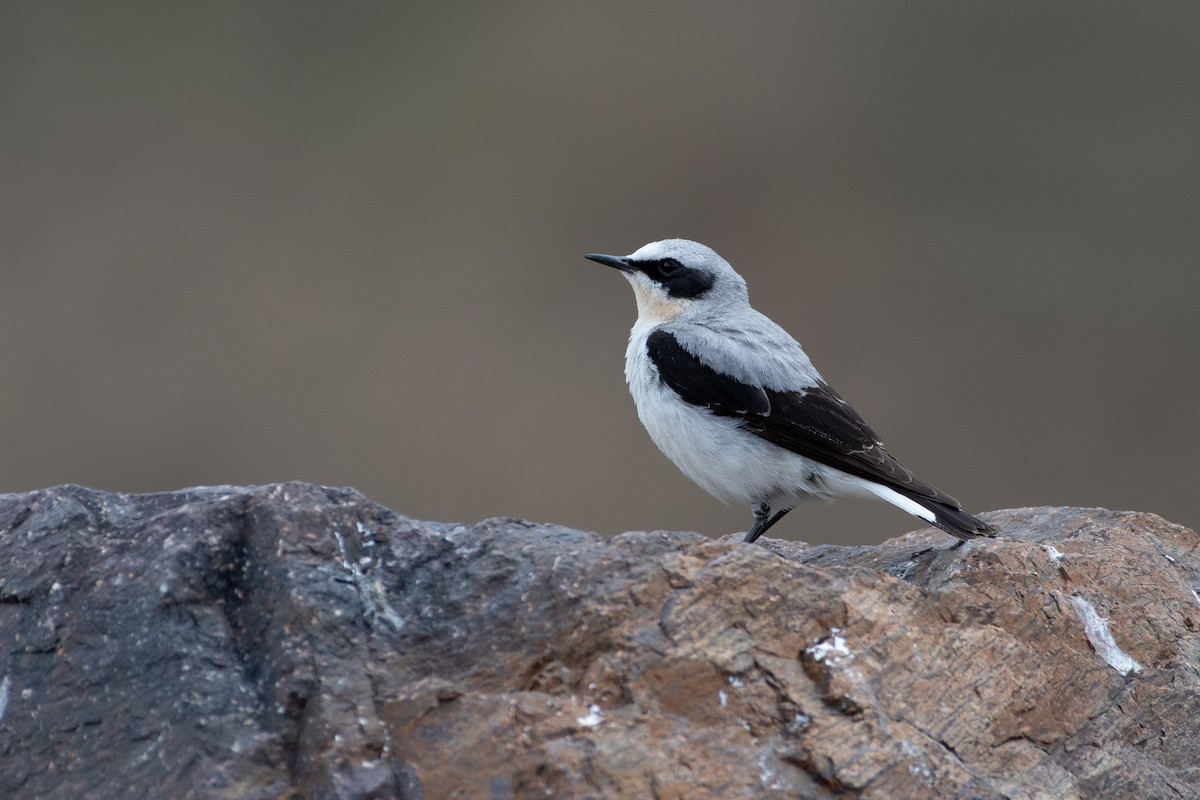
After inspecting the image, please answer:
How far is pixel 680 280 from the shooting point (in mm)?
6961

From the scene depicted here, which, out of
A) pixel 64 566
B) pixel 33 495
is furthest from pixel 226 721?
pixel 33 495

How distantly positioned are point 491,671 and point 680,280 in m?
3.64

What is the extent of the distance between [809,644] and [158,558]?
6.98ft

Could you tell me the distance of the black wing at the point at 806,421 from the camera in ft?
18.9

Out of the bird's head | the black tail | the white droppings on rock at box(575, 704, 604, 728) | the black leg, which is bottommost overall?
the black leg

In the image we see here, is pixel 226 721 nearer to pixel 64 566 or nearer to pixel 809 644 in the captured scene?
pixel 64 566

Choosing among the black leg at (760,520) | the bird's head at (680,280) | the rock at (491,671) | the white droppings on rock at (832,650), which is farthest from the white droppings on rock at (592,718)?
the bird's head at (680,280)

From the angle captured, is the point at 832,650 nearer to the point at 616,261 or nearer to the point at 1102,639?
the point at 1102,639

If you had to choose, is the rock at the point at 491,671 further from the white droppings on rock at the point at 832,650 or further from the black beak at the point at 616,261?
the black beak at the point at 616,261

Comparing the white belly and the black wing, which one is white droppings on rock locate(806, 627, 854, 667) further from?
the white belly

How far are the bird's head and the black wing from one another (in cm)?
71

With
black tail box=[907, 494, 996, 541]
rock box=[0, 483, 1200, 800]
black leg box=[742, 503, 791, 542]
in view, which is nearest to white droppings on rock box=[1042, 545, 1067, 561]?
black tail box=[907, 494, 996, 541]

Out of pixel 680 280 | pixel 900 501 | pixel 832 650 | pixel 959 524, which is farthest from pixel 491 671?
pixel 680 280

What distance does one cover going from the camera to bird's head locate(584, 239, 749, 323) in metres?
6.94
